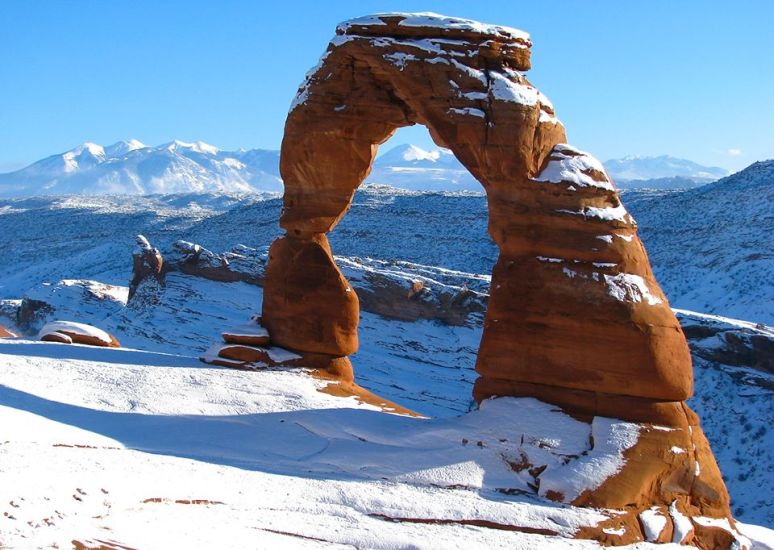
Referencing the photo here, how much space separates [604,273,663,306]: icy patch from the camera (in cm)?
1224

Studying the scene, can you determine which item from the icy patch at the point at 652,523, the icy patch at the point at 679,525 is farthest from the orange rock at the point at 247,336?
the icy patch at the point at 679,525

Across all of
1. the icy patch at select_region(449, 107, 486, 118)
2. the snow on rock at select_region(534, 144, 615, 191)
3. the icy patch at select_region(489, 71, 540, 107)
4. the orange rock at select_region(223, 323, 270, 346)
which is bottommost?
the orange rock at select_region(223, 323, 270, 346)

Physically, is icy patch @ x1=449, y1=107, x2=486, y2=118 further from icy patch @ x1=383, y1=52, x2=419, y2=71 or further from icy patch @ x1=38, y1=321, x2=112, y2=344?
icy patch @ x1=38, y1=321, x2=112, y2=344

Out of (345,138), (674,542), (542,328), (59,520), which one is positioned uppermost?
(345,138)

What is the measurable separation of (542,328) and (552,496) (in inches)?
96.7

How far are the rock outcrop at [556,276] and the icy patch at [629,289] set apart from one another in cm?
2

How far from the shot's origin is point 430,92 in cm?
1384

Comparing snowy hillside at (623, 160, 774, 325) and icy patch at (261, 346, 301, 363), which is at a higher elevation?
snowy hillside at (623, 160, 774, 325)

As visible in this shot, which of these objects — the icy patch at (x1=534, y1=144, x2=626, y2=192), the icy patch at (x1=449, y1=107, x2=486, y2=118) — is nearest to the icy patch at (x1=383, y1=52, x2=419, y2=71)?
the icy patch at (x1=449, y1=107, x2=486, y2=118)

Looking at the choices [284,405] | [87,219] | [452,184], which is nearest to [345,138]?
[284,405]

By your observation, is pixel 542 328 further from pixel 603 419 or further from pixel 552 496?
pixel 552 496

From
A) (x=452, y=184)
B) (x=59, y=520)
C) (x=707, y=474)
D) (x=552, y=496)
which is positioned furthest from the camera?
(x=452, y=184)

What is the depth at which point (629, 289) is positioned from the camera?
1230cm

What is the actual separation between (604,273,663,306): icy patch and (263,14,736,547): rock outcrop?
2cm
